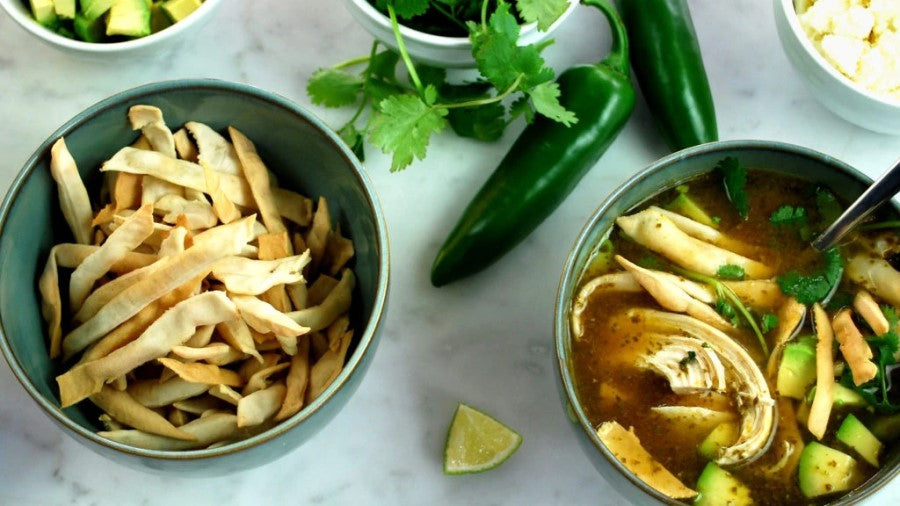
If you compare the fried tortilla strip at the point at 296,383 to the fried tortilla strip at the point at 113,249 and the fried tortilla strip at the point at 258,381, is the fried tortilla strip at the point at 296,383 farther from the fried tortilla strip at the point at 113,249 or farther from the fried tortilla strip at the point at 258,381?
the fried tortilla strip at the point at 113,249

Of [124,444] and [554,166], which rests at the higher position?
[554,166]

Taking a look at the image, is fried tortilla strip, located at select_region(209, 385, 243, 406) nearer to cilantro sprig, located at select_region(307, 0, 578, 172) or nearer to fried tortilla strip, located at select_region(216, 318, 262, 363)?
fried tortilla strip, located at select_region(216, 318, 262, 363)

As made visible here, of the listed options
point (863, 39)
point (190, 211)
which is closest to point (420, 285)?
point (190, 211)

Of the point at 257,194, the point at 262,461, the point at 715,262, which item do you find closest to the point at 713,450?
the point at 715,262

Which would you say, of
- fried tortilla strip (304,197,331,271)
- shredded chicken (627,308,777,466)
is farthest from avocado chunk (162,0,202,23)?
shredded chicken (627,308,777,466)

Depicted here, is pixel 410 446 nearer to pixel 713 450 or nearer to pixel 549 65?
pixel 713 450

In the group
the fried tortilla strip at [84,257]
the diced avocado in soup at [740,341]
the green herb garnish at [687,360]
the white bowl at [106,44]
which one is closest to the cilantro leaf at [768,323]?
the diced avocado in soup at [740,341]
